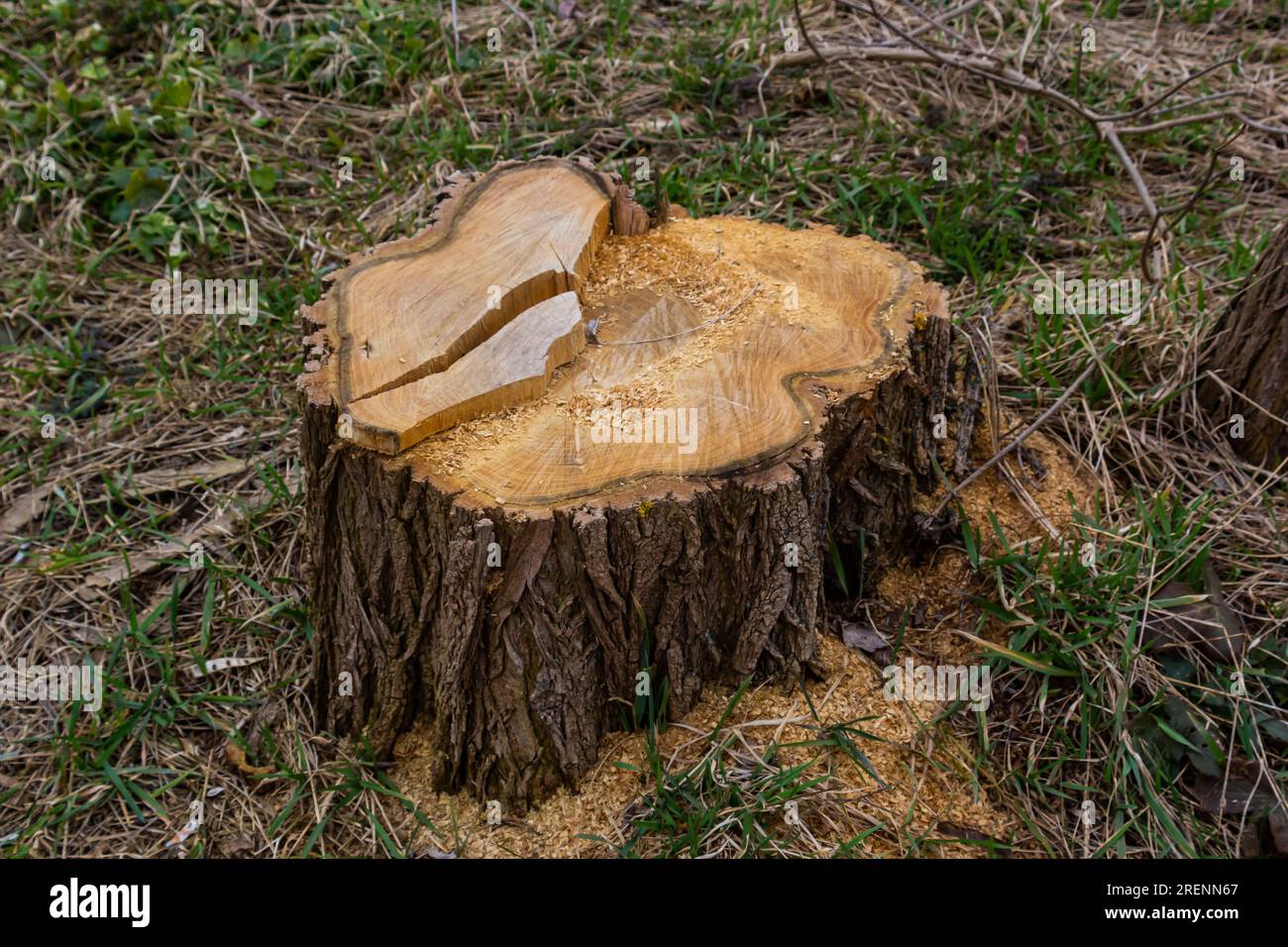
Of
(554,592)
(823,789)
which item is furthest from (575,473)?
(823,789)

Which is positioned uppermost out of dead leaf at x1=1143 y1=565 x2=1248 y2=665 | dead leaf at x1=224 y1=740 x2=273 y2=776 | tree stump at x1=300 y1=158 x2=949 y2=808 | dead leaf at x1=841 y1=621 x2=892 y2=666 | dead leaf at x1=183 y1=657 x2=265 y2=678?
tree stump at x1=300 y1=158 x2=949 y2=808

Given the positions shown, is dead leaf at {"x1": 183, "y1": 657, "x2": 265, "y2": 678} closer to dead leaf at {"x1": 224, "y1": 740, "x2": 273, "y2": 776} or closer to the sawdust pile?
dead leaf at {"x1": 224, "y1": 740, "x2": 273, "y2": 776}

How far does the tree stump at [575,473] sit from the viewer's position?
6.94ft

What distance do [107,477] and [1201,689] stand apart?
284cm

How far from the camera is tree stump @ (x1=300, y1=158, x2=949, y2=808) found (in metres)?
2.12

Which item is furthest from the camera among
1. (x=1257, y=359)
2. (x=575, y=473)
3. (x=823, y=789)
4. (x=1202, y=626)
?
(x=1257, y=359)

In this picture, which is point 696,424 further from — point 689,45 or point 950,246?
point 689,45

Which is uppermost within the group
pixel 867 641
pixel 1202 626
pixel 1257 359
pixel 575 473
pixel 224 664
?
pixel 1257 359

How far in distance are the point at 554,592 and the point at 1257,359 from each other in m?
1.95

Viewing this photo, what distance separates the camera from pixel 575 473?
2.12 meters

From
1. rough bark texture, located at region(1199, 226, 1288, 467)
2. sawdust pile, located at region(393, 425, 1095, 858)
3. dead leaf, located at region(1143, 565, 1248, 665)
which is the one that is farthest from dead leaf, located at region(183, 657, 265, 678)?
rough bark texture, located at region(1199, 226, 1288, 467)

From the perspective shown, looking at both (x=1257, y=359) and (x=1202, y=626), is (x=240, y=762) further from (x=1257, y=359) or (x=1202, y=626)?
(x=1257, y=359)

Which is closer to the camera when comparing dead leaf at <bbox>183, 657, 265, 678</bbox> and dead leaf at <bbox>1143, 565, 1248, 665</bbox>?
dead leaf at <bbox>1143, 565, 1248, 665</bbox>

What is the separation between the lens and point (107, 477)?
10.2ft
